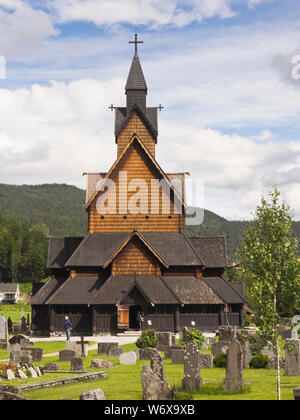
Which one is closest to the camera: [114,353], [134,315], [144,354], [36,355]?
[144,354]

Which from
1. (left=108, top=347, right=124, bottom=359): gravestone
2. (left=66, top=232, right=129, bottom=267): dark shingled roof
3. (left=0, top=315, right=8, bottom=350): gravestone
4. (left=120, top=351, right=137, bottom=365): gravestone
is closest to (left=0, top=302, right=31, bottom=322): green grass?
(left=66, top=232, right=129, bottom=267): dark shingled roof

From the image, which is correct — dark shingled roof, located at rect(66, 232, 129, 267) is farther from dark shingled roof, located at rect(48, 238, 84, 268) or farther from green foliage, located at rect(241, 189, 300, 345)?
green foliage, located at rect(241, 189, 300, 345)

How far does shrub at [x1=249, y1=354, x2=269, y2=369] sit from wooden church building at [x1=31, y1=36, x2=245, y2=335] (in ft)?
62.2

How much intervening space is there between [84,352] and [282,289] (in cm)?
1654

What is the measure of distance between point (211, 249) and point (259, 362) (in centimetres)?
2637

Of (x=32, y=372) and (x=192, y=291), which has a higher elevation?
(x=192, y=291)

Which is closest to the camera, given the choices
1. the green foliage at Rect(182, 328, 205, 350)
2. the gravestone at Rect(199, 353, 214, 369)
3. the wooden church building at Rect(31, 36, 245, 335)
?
the gravestone at Rect(199, 353, 214, 369)

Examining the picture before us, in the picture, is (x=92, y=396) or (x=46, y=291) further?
(x=46, y=291)

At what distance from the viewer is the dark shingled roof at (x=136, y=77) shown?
57656 millimetres

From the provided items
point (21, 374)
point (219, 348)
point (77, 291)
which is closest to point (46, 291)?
point (77, 291)

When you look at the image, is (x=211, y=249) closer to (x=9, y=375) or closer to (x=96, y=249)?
(x=96, y=249)

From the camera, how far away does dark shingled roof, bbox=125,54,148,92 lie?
2270 inches

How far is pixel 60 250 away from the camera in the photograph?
54.5m
